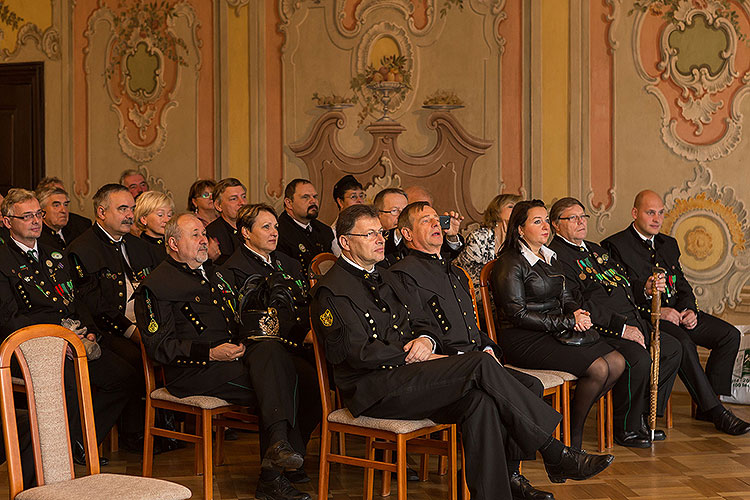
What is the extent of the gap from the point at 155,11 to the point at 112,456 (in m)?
4.08

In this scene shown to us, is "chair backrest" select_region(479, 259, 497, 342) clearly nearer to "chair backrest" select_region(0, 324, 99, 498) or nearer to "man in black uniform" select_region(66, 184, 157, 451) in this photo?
"man in black uniform" select_region(66, 184, 157, 451)

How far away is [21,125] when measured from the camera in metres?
7.91

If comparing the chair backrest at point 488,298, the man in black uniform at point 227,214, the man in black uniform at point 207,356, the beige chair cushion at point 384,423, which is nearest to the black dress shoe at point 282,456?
the man in black uniform at point 207,356

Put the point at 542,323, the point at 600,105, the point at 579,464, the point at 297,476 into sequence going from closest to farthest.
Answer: the point at 579,464
the point at 297,476
the point at 542,323
the point at 600,105

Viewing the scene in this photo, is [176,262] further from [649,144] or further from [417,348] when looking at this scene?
[649,144]

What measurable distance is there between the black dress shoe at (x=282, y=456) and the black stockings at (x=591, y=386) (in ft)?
5.17

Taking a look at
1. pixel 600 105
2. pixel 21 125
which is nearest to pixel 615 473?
pixel 600 105

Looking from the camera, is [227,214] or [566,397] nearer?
[566,397]

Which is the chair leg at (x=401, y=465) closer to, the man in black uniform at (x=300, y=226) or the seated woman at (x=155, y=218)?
the seated woman at (x=155, y=218)

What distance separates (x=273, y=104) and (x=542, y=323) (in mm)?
3395

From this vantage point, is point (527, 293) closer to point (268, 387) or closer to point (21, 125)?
point (268, 387)

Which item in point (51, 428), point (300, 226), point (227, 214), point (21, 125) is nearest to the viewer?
point (51, 428)

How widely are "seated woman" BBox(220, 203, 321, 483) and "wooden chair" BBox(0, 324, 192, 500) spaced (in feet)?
4.56

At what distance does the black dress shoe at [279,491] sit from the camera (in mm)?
3934
